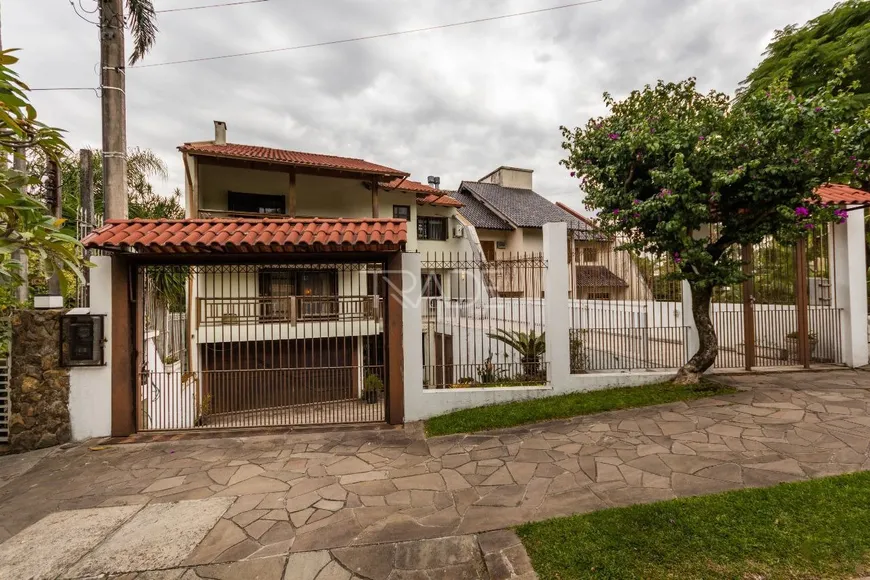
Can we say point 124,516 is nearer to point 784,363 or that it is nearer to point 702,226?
point 702,226

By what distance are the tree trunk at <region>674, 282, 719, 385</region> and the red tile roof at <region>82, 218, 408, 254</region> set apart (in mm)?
4782

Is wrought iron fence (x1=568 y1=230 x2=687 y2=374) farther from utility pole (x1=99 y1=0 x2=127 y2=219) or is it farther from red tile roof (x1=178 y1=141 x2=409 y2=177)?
red tile roof (x1=178 y1=141 x2=409 y2=177)

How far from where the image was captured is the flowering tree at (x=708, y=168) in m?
4.74

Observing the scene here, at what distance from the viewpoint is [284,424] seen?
5438 millimetres

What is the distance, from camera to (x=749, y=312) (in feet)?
21.9

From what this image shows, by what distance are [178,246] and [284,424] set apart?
9.48 feet

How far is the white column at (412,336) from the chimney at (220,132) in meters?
14.1

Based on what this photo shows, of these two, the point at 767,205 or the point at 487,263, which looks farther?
the point at 487,263

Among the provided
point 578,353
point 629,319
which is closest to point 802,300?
point 629,319

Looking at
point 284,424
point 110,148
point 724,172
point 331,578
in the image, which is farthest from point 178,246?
point 724,172

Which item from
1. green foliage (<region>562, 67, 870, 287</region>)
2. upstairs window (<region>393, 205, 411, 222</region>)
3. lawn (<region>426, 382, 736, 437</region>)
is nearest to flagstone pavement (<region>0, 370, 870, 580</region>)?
lawn (<region>426, 382, 736, 437</region>)

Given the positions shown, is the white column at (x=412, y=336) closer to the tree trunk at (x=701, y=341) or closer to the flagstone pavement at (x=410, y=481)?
the flagstone pavement at (x=410, y=481)

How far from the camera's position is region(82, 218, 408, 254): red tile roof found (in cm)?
461

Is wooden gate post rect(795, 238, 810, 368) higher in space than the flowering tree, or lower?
lower
